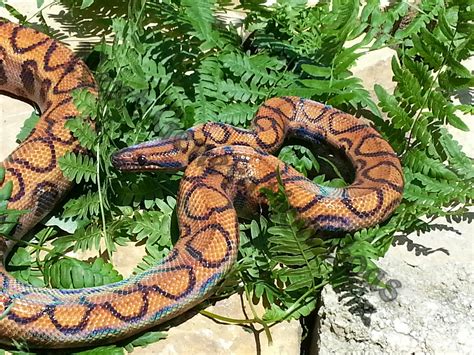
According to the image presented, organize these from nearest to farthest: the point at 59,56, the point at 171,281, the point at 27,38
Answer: the point at 171,281
the point at 59,56
the point at 27,38

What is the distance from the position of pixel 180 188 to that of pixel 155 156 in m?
0.43

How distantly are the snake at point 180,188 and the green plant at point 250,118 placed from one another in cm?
16

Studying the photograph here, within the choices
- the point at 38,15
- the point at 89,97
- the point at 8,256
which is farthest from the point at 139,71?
the point at 38,15

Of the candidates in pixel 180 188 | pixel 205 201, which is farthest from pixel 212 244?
pixel 180 188

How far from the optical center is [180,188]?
5738mm

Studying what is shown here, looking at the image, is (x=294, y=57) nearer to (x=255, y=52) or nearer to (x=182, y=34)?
(x=255, y=52)

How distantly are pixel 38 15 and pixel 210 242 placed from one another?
3.73m

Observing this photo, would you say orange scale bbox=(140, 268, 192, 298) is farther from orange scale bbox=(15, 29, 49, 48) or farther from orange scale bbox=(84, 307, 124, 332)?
orange scale bbox=(15, 29, 49, 48)

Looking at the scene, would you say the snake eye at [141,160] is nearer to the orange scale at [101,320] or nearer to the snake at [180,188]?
the snake at [180,188]

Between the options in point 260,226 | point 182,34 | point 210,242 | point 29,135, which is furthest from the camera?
point 182,34

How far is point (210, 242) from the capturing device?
5.29 m

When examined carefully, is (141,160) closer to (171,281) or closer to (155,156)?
(155,156)

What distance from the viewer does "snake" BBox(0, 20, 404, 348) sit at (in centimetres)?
489

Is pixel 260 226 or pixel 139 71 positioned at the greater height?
pixel 139 71
